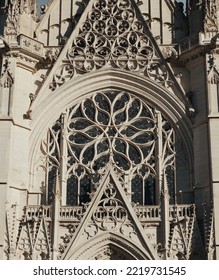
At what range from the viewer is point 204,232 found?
1859cm

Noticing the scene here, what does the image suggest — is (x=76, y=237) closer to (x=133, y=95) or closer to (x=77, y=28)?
(x=133, y=95)

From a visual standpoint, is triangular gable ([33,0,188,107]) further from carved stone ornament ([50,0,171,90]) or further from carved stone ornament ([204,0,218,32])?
carved stone ornament ([204,0,218,32])

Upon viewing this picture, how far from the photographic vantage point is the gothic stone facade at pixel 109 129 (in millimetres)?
18812

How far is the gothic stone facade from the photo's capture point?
18812 mm

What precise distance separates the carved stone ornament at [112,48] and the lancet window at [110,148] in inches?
34.0

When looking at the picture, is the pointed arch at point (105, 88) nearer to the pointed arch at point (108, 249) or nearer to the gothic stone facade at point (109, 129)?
the gothic stone facade at point (109, 129)

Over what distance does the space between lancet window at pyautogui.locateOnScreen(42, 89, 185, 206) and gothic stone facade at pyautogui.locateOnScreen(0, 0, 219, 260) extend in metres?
0.03

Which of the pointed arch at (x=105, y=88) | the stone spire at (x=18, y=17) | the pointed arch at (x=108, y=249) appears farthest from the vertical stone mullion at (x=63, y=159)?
the stone spire at (x=18, y=17)

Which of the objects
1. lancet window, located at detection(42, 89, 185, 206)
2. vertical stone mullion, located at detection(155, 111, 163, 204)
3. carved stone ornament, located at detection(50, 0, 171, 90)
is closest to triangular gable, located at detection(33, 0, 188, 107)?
carved stone ornament, located at detection(50, 0, 171, 90)

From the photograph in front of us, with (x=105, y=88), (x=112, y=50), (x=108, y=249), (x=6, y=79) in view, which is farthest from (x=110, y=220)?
A: (x=112, y=50)

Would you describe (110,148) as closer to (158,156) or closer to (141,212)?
(158,156)

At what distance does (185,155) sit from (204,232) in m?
2.70
